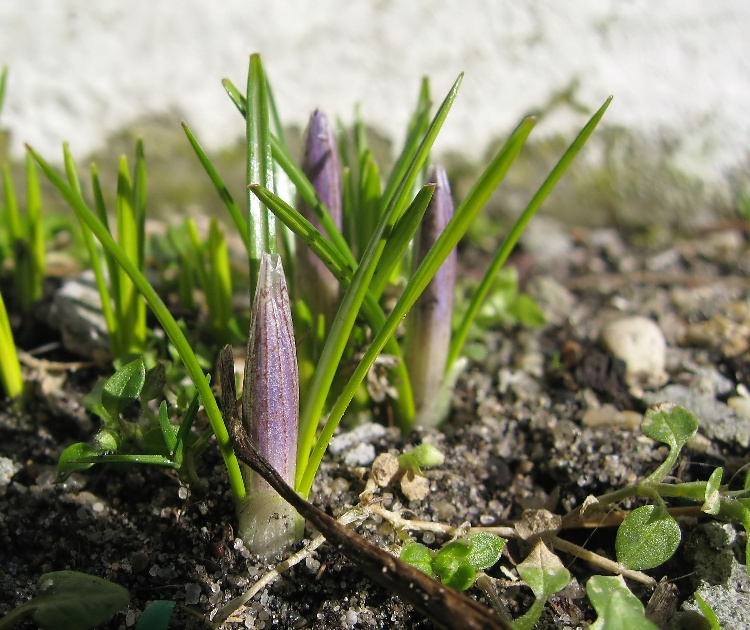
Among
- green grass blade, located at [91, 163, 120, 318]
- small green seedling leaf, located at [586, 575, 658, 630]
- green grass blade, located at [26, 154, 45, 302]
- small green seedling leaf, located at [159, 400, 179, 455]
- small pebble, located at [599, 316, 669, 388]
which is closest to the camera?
small green seedling leaf, located at [586, 575, 658, 630]

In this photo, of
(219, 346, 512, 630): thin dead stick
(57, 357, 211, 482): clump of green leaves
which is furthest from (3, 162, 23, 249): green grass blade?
(219, 346, 512, 630): thin dead stick

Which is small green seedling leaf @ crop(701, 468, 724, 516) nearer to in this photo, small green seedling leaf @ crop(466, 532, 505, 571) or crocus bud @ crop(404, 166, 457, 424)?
small green seedling leaf @ crop(466, 532, 505, 571)

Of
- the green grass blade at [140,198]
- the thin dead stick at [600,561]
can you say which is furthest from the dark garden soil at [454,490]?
the green grass blade at [140,198]

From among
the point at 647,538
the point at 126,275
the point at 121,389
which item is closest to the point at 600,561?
the point at 647,538

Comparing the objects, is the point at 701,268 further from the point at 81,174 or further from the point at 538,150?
the point at 81,174

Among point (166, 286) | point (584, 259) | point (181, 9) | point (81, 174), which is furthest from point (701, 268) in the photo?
point (81, 174)

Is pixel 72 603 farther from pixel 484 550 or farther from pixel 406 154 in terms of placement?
pixel 406 154
